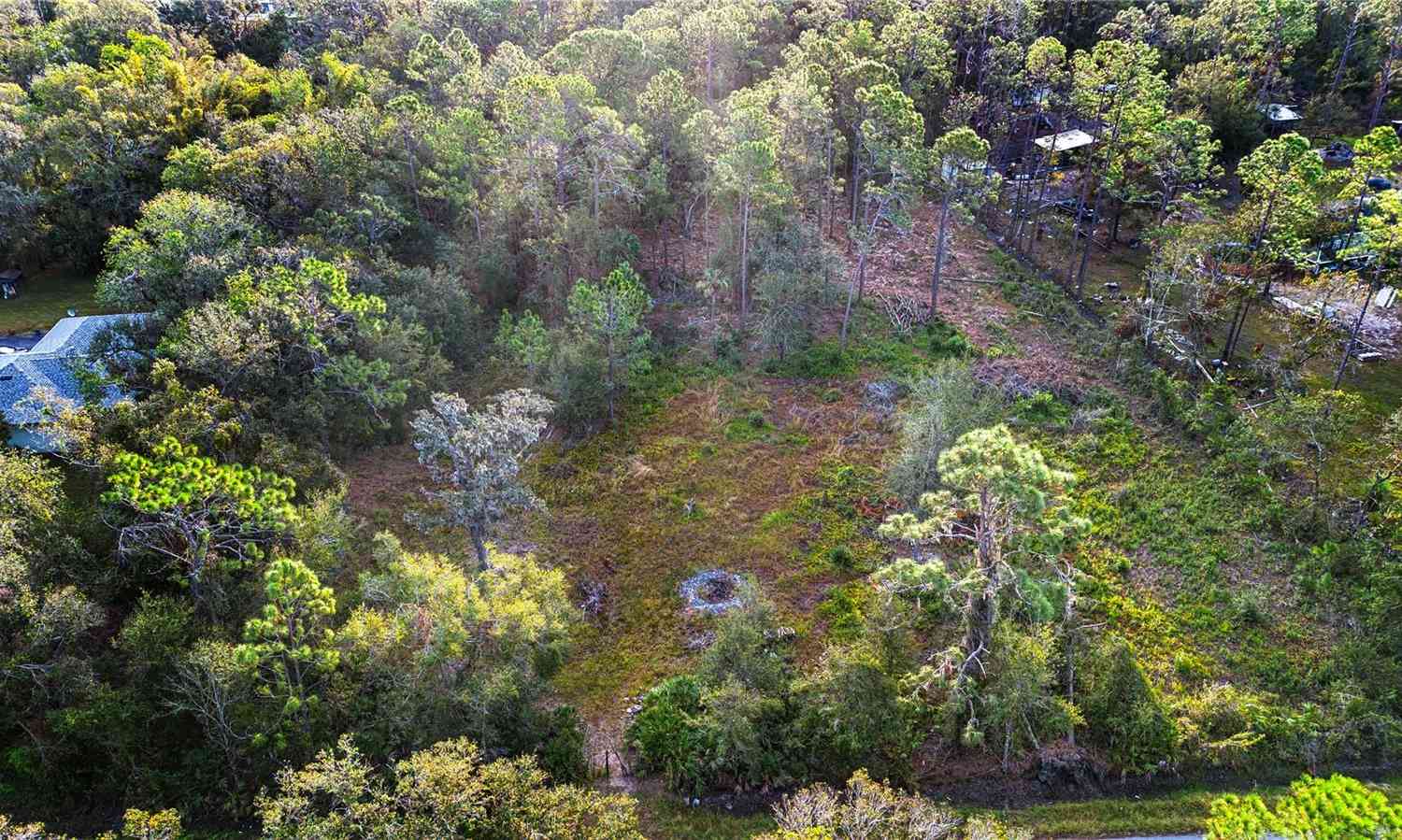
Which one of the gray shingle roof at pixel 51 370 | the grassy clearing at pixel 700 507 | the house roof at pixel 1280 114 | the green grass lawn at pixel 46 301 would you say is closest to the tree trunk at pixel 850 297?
the grassy clearing at pixel 700 507

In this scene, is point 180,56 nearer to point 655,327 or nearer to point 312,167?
point 312,167

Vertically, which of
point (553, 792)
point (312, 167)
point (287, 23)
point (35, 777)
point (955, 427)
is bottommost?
point (35, 777)

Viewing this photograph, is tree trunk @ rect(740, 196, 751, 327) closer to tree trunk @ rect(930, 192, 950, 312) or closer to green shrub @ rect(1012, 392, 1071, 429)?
tree trunk @ rect(930, 192, 950, 312)

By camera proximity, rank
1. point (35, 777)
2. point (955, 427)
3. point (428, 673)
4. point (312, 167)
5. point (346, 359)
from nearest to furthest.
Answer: point (428, 673) → point (35, 777) → point (955, 427) → point (346, 359) → point (312, 167)

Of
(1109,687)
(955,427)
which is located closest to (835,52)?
(955,427)

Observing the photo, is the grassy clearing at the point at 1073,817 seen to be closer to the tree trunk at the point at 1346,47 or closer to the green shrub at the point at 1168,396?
the green shrub at the point at 1168,396

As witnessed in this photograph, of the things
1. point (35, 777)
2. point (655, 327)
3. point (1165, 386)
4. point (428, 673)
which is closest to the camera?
point (428, 673)

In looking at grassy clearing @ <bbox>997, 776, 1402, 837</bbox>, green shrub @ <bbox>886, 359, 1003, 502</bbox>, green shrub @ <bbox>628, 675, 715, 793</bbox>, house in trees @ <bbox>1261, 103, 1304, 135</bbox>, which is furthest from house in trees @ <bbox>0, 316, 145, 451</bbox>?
house in trees @ <bbox>1261, 103, 1304, 135</bbox>

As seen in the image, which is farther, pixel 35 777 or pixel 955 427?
pixel 955 427
